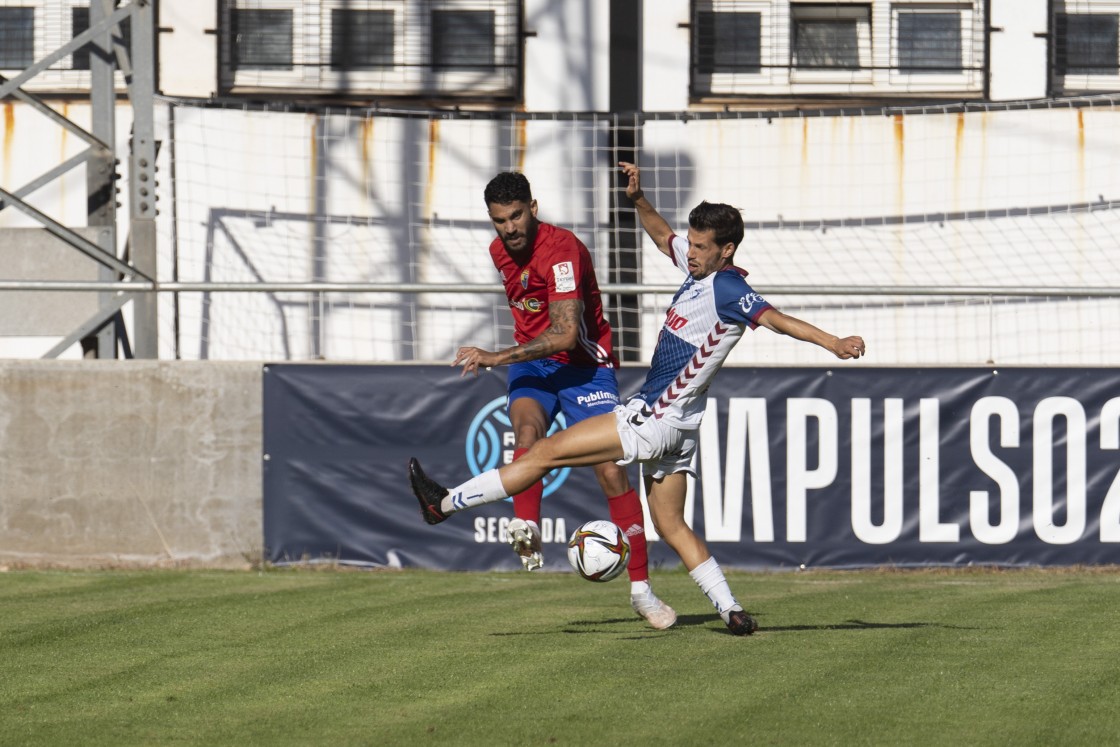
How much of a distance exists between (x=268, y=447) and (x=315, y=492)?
491mm

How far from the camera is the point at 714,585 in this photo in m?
7.97

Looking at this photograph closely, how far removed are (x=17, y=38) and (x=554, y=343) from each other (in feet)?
31.5

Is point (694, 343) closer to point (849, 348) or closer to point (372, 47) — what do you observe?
point (849, 348)

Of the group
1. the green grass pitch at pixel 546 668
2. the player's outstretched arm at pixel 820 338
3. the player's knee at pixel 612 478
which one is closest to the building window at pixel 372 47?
the green grass pitch at pixel 546 668

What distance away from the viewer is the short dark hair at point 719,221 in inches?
302

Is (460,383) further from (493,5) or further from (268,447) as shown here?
(493,5)

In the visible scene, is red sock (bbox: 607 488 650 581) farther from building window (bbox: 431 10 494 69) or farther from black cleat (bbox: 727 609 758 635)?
building window (bbox: 431 10 494 69)

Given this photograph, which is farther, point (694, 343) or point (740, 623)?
point (740, 623)

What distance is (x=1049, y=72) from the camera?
1556 centimetres

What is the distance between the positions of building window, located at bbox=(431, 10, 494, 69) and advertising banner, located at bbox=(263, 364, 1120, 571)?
4543 millimetres

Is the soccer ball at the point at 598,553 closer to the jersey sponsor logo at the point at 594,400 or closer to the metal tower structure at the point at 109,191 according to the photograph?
the jersey sponsor logo at the point at 594,400

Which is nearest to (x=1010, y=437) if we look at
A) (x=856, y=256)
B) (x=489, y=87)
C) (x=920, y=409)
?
(x=920, y=409)

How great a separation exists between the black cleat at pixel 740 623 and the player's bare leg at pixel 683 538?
0.04 m

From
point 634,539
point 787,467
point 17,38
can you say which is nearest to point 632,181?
point 634,539
